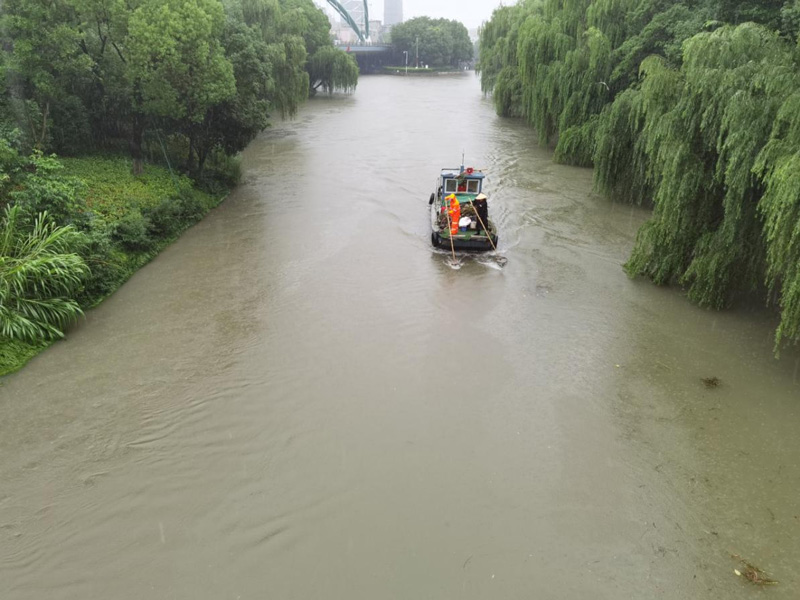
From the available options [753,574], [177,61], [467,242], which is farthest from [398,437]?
[177,61]

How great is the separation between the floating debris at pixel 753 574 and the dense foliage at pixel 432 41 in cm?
8287

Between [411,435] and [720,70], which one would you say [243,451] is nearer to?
[411,435]

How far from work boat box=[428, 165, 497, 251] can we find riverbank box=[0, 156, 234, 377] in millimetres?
8067

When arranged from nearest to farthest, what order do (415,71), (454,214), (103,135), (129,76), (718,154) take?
(718,154) < (454,214) < (129,76) < (103,135) < (415,71)

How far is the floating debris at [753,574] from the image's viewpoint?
7.26 m

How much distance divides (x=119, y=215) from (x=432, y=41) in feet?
242

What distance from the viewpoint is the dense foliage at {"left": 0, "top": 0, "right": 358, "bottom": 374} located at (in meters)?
12.8

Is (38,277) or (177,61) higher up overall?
(177,61)

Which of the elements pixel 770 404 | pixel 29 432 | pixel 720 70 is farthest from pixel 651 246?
pixel 29 432

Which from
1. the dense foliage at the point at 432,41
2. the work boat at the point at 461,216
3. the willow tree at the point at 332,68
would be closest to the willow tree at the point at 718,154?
the work boat at the point at 461,216

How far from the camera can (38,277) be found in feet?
40.4

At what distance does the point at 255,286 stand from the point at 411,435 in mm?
6974

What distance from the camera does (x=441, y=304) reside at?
1440cm

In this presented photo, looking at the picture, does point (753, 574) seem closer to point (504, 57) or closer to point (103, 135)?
point (103, 135)
